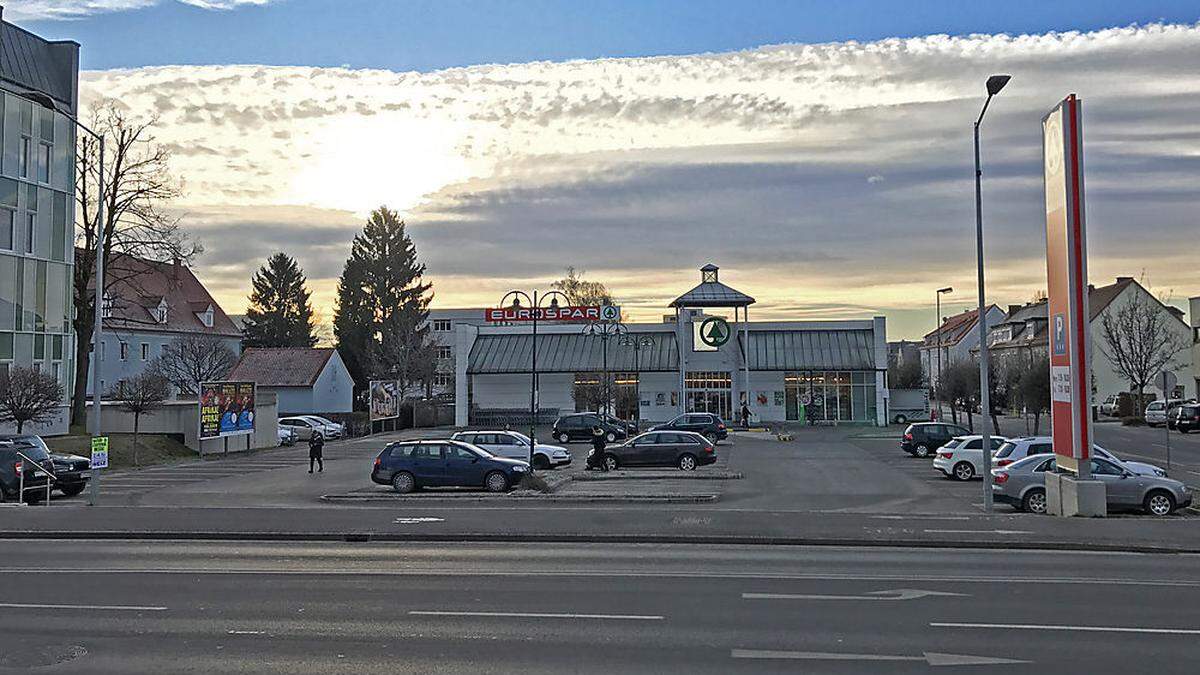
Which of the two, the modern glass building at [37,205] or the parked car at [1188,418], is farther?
the parked car at [1188,418]

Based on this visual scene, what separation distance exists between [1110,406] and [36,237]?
71.4 meters

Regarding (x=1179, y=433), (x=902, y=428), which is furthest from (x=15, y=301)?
(x=1179, y=433)

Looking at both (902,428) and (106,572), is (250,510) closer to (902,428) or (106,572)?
(106,572)

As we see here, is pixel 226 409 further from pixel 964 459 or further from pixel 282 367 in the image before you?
pixel 964 459

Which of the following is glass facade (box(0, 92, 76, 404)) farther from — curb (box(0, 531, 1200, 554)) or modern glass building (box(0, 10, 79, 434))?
curb (box(0, 531, 1200, 554))

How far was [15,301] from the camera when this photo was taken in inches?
1623

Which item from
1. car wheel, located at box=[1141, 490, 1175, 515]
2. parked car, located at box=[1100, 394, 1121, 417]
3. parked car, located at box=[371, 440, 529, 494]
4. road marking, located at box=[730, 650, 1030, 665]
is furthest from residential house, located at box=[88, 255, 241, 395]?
parked car, located at box=[1100, 394, 1121, 417]

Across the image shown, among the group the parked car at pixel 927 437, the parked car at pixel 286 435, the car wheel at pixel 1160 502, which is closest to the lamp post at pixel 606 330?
the parked car at pixel 286 435

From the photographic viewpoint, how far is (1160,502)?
22.7m

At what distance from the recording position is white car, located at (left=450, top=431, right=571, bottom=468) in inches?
1359

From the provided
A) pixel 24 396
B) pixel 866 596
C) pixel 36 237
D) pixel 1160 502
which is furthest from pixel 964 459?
pixel 36 237

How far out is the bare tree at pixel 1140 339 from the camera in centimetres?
7044

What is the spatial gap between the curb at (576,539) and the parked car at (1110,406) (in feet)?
199

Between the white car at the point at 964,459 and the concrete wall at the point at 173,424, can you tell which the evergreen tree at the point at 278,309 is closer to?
the concrete wall at the point at 173,424
